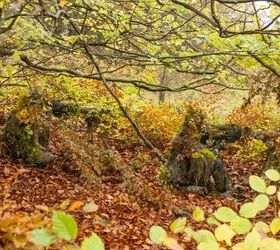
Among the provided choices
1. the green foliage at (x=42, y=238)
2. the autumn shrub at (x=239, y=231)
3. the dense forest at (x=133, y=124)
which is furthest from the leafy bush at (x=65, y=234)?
the dense forest at (x=133, y=124)

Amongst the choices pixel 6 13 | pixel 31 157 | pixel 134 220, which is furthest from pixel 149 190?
pixel 6 13

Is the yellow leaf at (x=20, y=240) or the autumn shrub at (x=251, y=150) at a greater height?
the yellow leaf at (x=20, y=240)

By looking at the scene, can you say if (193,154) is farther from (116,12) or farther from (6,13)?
(6,13)

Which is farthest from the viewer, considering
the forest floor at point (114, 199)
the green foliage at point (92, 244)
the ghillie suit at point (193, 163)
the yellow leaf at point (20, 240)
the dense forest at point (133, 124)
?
the ghillie suit at point (193, 163)

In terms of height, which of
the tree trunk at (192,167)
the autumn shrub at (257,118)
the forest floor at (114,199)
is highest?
the autumn shrub at (257,118)

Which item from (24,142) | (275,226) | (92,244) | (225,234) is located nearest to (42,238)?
(92,244)

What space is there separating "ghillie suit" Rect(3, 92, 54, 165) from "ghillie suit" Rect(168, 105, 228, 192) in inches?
90.5

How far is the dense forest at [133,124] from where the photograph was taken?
4902 mm

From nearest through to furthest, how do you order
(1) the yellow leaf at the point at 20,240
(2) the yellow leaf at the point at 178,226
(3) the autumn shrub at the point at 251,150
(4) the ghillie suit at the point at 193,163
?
(1) the yellow leaf at the point at 20,240 < (2) the yellow leaf at the point at 178,226 < (4) the ghillie suit at the point at 193,163 < (3) the autumn shrub at the point at 251,150

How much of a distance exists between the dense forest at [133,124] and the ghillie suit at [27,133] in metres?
0.02

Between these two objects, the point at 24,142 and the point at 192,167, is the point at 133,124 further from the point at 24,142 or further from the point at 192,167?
the point at 24,142

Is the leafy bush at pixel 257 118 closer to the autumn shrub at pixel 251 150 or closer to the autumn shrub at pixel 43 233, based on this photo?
the autumn shrub at pixel 251 150

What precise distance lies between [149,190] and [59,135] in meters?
3.32

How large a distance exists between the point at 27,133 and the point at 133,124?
194 inches
